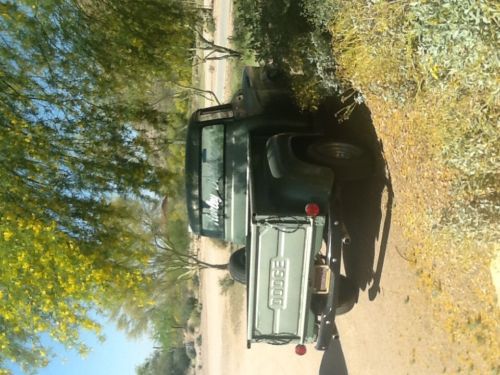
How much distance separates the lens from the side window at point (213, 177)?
8.50 m

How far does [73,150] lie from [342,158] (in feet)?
14.0

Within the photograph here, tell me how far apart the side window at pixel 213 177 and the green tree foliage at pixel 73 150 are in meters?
1.47

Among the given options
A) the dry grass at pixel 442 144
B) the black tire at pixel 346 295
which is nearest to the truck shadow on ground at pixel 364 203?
the black tire at pixel 346 295

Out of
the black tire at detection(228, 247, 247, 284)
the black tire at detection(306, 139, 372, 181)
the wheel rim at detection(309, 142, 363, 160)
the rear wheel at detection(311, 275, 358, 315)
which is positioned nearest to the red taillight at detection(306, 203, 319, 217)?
the black tire at detection(306, 139, 372, 181)

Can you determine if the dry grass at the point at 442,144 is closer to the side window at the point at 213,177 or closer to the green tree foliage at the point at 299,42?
the green tree foliage at the point at 299,42

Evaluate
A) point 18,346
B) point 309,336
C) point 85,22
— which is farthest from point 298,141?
point 18,346

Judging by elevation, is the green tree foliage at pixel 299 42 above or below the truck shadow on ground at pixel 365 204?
above

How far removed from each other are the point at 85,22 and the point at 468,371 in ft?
23.8

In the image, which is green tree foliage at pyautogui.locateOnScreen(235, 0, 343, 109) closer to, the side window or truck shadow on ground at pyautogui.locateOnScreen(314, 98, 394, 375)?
truck shadow on ground at pyautogui.locateOnScreen(314, 98, 394, 375)

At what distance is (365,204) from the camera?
8.80 m

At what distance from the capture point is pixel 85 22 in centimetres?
871

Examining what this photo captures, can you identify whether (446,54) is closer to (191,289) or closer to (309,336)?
(309,336)

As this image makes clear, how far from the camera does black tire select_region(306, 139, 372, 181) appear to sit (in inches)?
308

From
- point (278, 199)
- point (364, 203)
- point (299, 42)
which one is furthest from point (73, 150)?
point (364, 203)
